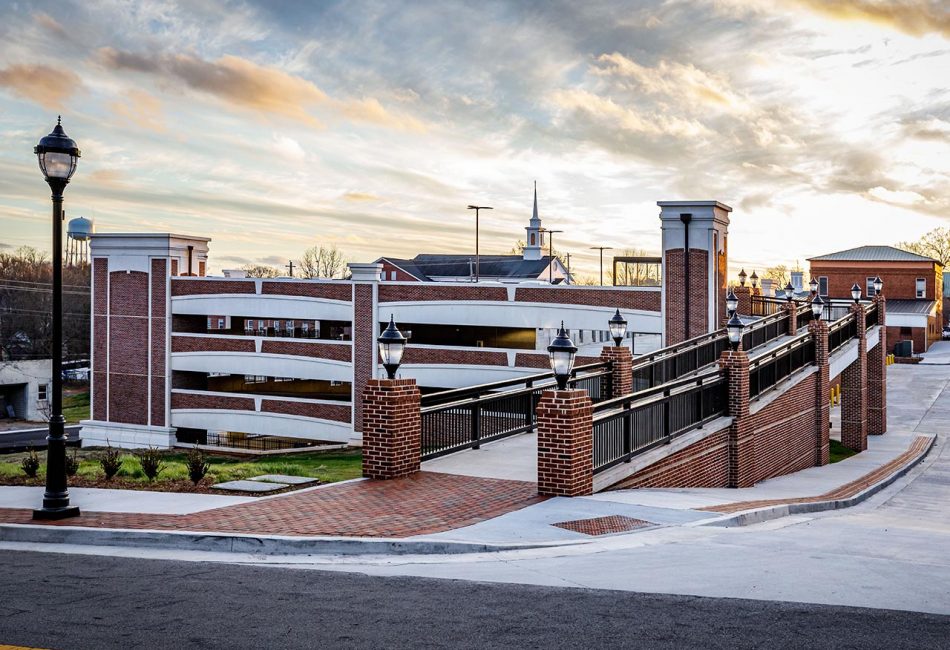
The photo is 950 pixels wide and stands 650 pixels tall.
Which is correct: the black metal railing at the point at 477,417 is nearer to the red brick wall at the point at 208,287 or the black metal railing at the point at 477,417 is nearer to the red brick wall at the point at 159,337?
the red brick wall at the point at 208,287

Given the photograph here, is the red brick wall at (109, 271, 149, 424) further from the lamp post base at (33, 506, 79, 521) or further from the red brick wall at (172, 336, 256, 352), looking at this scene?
the lamp post base at (33, 506, 79, 521)

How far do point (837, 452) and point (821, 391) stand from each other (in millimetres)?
6445

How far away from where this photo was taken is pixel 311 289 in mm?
49656

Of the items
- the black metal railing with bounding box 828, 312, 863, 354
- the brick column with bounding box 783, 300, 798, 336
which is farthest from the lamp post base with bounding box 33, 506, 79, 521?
the brick column with bounding box 783, 300, 798, 336

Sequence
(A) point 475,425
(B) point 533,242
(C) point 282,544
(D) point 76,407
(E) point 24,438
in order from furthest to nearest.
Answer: (B) point 533,242, (D) point 76,407, (E) point 24,438, (A) point 475,425, (C) point 282,544

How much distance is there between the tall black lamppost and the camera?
11.7 m

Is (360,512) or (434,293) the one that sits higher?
(434,293)

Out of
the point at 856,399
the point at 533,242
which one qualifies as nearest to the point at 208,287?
the point at 856,399

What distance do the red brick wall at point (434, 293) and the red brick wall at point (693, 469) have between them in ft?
79.4

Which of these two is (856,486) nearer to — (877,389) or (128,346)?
(877,389)

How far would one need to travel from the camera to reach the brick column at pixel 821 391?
2897cm

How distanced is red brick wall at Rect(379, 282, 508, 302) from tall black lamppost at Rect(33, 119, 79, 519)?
108 ft

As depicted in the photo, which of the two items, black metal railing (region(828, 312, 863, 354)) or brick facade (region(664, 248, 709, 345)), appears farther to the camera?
brick facade (region(664, 248, 709, 345))

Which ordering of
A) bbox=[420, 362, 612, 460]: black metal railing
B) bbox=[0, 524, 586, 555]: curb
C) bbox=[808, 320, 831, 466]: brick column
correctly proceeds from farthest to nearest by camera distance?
bbox=[808, 320, 831, 466]: brick column < bbox=[420, 362, 612, 460]: black metal railing < bbox=[0, 524, 586, 555]: curb
